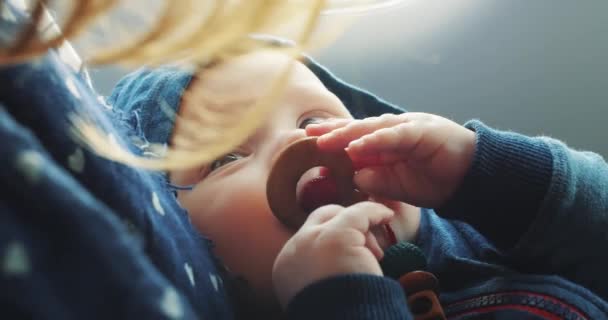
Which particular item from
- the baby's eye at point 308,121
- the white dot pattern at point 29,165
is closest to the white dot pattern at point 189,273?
the white dot pattern at point 29,165

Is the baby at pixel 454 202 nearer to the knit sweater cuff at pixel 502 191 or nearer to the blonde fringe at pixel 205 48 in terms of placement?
the knit sweater cuff at pixel 502 191

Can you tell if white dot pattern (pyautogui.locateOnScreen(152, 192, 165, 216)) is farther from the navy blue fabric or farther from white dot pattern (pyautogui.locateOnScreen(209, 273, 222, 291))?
the navy blue fabric

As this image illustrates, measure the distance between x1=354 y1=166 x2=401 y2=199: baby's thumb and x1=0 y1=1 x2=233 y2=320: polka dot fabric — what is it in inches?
11.0

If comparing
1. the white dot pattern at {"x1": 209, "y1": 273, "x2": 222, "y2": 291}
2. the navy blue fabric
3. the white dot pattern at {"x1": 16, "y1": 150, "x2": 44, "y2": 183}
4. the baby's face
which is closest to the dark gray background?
the navy blue fabric

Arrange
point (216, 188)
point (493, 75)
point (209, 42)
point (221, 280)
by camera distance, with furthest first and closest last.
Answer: point (493, 75) → point (216, 188) → point (221, 280) → point (209, 42)

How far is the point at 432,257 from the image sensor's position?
615 millimetres

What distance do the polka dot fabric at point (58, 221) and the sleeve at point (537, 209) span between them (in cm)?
36

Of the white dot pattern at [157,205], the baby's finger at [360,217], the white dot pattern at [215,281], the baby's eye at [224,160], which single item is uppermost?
the white dot pattern at [157,205]

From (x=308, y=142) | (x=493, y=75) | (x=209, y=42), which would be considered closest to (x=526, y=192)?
(x=308, y=142)

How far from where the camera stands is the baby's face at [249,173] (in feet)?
1.80

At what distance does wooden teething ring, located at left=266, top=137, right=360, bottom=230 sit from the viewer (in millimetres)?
538

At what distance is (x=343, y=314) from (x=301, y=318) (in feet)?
0.12

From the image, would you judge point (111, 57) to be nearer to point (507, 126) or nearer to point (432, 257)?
point (432, 257)

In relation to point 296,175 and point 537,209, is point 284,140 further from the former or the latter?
point 537,209
